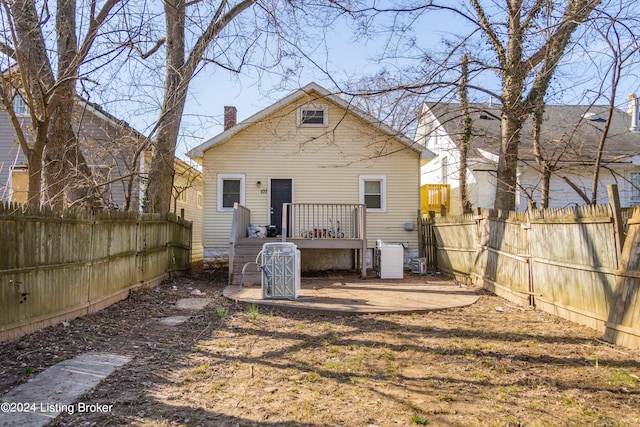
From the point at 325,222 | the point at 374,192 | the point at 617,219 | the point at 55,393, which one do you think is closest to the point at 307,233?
the point at 325,222

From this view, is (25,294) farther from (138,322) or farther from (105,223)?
(105,223)

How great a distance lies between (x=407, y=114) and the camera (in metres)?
8.77

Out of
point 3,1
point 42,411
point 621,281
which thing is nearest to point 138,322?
point 42,411

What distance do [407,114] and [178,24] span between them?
5.62m

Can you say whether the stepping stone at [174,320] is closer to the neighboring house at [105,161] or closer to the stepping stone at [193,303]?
the stepping stone at [193,303]

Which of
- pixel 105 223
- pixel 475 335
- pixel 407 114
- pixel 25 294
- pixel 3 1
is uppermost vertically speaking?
pixel 3 1

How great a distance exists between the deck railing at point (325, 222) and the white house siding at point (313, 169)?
0.46m

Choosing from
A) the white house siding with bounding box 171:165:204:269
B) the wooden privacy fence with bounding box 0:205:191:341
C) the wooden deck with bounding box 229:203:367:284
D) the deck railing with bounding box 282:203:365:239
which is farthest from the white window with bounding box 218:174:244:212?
the wooden privacy fence with bounding box 0:205:191:341

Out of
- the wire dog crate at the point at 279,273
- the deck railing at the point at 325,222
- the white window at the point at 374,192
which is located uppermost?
the white window at the point at 374,192

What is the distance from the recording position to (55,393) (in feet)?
10.8

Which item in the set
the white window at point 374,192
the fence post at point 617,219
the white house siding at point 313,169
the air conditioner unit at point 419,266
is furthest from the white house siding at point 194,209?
the fence post at point 617,219

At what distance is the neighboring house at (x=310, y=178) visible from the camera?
42.4ft

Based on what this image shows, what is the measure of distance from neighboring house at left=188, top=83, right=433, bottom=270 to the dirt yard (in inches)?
260

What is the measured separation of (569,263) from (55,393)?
6.14m
